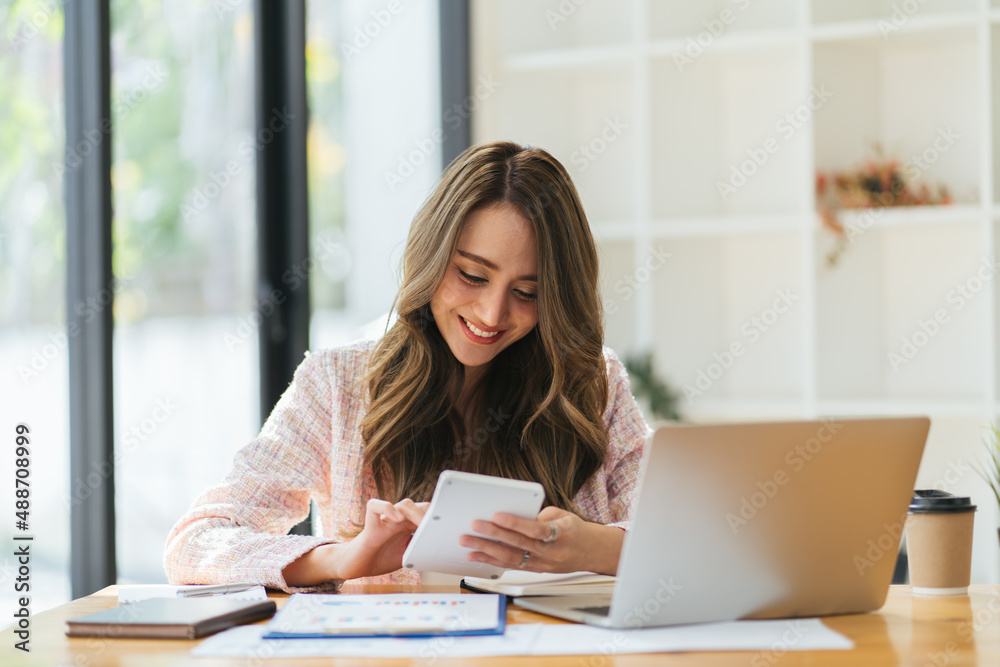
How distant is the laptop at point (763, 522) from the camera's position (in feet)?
3.38

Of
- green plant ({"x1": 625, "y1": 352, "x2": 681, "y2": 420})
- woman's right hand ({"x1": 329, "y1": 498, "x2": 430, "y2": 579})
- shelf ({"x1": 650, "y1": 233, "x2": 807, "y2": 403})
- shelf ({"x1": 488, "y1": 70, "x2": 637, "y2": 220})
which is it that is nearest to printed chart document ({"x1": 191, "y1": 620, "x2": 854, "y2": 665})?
woman's right hand ({"x1": 329, "y1": 498, "x2": 430, "y2": 579})

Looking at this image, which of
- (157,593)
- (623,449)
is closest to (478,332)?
(623,449)

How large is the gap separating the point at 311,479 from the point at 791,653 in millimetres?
954

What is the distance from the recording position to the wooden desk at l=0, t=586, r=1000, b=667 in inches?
38.3

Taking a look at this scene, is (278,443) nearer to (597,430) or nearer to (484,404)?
(484,404)

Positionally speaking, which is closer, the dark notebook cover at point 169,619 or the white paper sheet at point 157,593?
the dark notebook cover at point 169,619

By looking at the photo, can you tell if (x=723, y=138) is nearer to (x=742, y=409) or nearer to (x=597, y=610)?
(x=742, y=409)

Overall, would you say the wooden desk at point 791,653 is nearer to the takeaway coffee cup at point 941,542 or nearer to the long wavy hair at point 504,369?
the takeaway coffee cup at point 941,542

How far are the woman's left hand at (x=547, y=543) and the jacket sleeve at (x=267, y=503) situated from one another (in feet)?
1.01

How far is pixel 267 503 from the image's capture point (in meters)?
1.63

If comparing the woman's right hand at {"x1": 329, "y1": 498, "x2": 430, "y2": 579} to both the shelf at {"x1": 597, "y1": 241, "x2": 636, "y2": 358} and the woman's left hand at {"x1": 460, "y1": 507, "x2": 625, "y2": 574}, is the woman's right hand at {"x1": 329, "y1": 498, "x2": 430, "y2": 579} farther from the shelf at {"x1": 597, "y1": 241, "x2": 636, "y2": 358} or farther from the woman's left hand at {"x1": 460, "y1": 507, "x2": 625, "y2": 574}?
the shelf at {"x1": 597, "y1": 241, "x2": 636, "y2": 358}

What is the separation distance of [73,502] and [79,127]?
2.60ft

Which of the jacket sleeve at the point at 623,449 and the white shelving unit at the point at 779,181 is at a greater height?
the white shelving unit at the point at 779,181

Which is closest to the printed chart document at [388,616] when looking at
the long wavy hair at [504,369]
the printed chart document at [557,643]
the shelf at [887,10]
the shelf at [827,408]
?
the printed chart document at [557,643]
